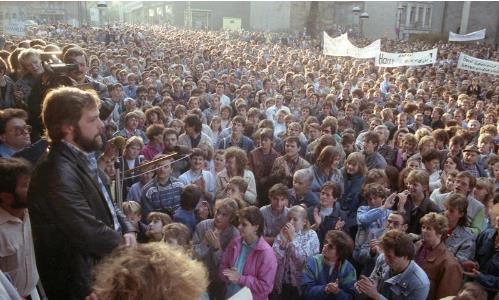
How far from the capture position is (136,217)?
13.8 feet

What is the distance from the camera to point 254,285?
360 cm

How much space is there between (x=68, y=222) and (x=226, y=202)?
1979 mm

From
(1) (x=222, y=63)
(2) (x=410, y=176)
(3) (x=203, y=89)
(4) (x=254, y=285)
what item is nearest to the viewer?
(4) (x=254, y=285)

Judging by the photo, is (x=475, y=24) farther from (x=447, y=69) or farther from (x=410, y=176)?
(x=410, y=176)

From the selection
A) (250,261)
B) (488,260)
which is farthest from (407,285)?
(250,261)

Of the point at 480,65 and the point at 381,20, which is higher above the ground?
the point at 381,20

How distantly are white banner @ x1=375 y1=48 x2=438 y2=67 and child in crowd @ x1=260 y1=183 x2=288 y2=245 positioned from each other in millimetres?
9289

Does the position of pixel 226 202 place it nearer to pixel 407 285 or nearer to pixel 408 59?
pixel 407 285

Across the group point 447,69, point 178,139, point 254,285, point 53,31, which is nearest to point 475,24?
point 447,69

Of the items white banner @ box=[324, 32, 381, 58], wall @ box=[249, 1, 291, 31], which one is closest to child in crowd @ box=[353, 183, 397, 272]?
white banner @ box=[324, 32, 381, 58]

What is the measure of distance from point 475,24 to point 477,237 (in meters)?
29.7

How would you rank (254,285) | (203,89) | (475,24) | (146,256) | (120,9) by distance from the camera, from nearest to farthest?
(146,256)
(254,285)
(203,89)
(475,24)
(120,9)

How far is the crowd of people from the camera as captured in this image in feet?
7.55

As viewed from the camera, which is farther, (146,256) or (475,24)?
(475,24)
